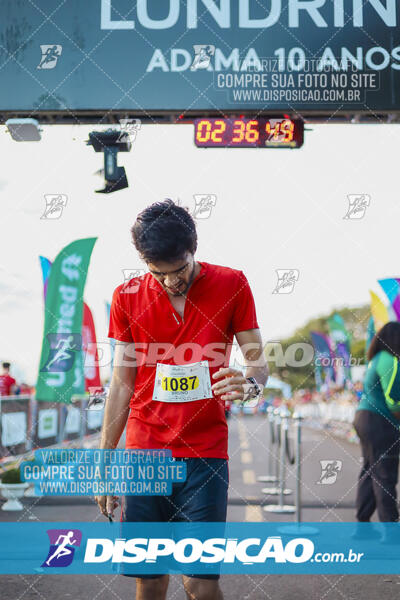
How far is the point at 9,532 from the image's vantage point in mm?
6109

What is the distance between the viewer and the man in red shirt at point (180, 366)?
113 inches

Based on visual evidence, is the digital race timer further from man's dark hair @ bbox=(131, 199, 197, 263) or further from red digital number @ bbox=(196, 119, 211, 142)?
man's dark hair @ bbox=(131, 199, 197, 263)

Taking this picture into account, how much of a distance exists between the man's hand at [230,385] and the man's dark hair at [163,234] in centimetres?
51

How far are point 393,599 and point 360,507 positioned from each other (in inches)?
72.5

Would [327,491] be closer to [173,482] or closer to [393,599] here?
[393,599]

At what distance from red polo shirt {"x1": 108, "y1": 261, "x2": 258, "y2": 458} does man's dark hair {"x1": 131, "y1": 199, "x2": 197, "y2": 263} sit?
0.24 metres

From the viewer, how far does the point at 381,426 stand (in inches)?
237

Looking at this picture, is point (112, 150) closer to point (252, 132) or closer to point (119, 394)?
point (252, 132)

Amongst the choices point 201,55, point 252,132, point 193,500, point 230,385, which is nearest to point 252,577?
point 193,500

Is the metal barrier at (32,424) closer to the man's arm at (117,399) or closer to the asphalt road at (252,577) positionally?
the asphalt road at (252,577)

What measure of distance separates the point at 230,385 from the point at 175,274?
0.52 metres

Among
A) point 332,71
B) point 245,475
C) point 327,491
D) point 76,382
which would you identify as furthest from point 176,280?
point 245,475

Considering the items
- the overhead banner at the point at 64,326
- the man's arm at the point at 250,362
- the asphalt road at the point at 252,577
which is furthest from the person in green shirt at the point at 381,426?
the overhead banner at the point at 64,326

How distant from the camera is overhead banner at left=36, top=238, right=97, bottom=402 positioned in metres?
8.42
